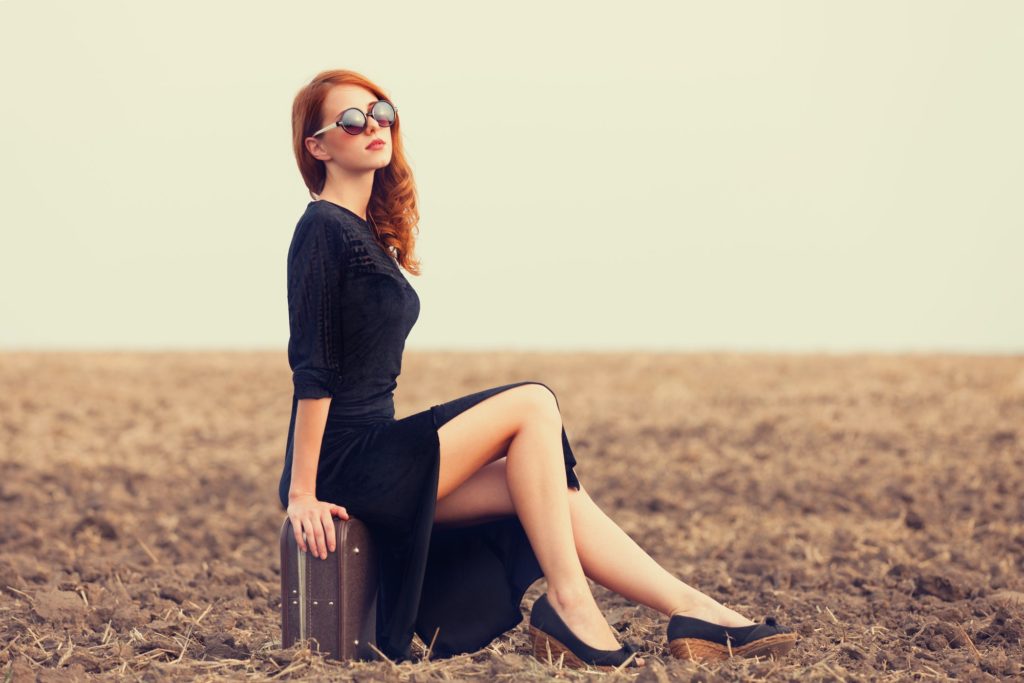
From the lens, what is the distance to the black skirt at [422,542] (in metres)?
3.63

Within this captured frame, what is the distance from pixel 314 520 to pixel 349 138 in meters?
1.20

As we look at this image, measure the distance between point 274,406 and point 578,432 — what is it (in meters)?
3.79

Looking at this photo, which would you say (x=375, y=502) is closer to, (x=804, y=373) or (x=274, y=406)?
(x=274, y=406)

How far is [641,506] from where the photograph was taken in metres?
8.35

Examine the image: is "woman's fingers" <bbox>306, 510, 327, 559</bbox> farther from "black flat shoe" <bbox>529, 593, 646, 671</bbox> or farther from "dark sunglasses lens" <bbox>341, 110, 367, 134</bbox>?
"dark sunglasses lens" <bbox>341, 110, 367, 134</bbox>

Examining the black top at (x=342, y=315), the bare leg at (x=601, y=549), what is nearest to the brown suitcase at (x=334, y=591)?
the bare leg at (x=601, y=549)

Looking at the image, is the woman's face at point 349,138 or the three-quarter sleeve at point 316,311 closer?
the three-quarter sleeve at point 316,311

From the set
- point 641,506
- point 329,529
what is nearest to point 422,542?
point 329,529

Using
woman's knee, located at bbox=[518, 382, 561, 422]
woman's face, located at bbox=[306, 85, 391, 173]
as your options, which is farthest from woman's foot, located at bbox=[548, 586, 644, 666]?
woman's face, located at bbox=[306, 85, 391, 173]

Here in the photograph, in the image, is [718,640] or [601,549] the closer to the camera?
[718,640]

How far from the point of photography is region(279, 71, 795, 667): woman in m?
3.61

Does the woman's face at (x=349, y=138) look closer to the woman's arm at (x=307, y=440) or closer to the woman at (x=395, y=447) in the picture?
the woman at (x=395, y=447)

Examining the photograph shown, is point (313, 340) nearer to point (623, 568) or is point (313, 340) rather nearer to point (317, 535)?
point (317, 535)

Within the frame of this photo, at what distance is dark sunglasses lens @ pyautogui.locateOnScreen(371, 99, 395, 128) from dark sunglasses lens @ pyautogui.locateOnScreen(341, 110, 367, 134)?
5 centimetres
